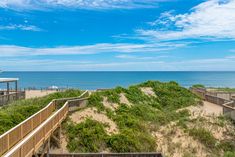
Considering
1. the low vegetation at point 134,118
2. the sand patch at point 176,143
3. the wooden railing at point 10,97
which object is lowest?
the sand patch at point 176,143

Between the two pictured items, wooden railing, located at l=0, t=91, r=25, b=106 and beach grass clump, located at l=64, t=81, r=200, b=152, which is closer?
beach grass clump, located at l=64, t=81, r=200, b=152

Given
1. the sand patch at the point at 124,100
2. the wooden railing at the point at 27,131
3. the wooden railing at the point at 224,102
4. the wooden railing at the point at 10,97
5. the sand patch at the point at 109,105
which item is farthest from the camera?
the sand patch at the point at 124,100

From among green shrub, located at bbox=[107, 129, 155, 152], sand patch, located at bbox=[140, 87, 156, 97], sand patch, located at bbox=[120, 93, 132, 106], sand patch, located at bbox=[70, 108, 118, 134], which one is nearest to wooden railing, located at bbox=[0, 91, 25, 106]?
sand patch, located at bbox=[70, 108, 118, 134]

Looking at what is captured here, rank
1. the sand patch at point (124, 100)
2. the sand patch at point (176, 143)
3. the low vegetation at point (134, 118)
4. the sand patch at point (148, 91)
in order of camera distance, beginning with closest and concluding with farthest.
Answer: the low vegetation at point (134, 118), the sand patch at point (176, 143), the sand patch at point (124, 100), the sand patch at point (148, 91)

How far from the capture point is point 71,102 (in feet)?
77.1

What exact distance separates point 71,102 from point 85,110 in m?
1.53

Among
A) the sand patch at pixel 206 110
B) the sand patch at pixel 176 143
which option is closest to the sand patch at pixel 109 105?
the sand patch at pixel 176 143

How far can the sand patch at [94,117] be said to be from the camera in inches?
888

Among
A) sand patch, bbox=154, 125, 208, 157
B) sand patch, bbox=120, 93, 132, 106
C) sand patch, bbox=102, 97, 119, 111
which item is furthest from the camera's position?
sand patch, bbox=120, 93, 132, 106

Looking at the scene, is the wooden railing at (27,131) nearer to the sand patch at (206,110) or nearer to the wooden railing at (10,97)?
the wooden railing at (10,97)

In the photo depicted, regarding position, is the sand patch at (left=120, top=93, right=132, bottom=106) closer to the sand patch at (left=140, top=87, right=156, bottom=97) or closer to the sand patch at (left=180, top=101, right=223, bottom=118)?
the sand patch at (left=140, top=87, right=156, bottom=97)

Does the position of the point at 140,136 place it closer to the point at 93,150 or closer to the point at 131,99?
the point at 93,150

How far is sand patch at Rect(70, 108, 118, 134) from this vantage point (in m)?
22.6

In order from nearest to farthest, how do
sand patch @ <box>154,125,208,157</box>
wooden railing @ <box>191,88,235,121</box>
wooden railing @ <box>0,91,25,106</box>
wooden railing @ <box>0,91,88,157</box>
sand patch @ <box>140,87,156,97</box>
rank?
wooden railing @ <box>0,91,88,157</box> → sand patch @ <box>154,125,208,157</box> → wooden railing @ <box>191,88,235,121</box> → wooden railing @ <box>0,91,25,106</box> → sand patch @ <box>140,87,156,97</box>
